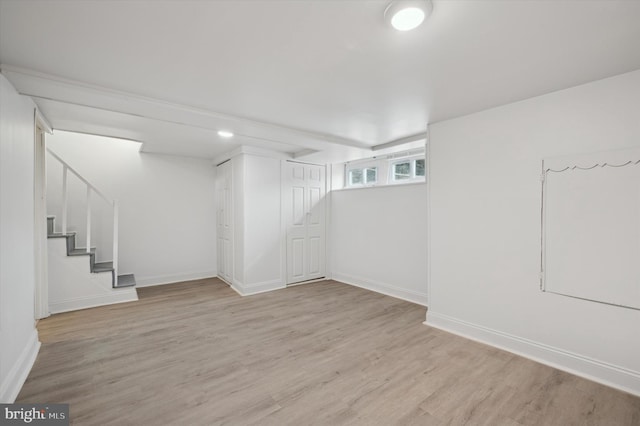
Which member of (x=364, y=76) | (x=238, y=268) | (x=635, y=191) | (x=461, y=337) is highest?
(x=364, y=76)

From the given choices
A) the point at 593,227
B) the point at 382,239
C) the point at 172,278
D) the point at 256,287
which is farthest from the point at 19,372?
the point at 593,227

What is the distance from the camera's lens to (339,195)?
215 inches

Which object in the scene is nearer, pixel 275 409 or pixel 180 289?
pixel 275 409

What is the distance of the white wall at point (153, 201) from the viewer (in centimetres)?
446

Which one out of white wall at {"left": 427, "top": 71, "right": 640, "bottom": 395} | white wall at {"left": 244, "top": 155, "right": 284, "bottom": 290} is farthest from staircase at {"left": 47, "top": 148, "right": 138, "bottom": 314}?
white wall at {"left": 427, "top": 71, "right": 640, "bottom": 395}

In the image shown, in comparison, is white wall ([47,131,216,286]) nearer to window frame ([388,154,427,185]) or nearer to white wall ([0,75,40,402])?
white wall ([0,75,40,402])

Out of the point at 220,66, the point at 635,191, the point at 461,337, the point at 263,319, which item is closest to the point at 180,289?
the point at 263,319

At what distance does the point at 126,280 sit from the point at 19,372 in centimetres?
243

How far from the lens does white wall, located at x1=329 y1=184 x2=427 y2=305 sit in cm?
412

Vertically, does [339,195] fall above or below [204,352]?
above

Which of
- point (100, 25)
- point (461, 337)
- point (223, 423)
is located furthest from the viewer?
point (461, 337)

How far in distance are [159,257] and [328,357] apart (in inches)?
155

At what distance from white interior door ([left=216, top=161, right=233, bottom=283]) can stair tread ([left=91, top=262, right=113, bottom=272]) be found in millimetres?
1726

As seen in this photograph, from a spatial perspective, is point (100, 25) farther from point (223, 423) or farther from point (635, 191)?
point (635, 191)
